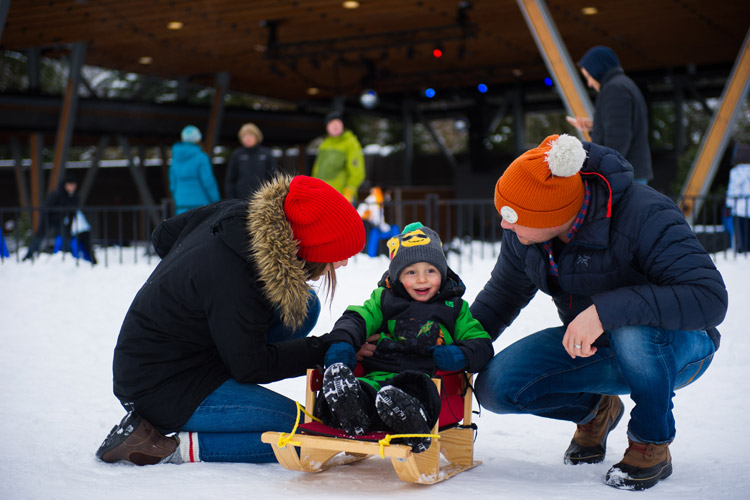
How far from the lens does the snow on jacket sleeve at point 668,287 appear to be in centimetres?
230

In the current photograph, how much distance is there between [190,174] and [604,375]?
257 inches

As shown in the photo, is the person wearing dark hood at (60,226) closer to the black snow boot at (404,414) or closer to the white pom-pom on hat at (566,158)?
the black snow boot at (404,414)

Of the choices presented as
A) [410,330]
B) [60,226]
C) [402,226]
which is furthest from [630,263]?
[402,226]

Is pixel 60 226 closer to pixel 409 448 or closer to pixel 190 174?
pixel 190 174

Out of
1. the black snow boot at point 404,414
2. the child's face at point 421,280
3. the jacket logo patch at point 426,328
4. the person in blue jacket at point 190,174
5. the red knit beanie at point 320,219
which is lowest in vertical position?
the black snow boot at point 404,414

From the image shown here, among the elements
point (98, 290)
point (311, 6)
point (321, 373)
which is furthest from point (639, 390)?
point (311, 6)

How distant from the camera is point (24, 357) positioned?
5102mm

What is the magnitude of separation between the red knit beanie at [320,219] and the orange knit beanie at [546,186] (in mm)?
551

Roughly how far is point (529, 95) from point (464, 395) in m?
19.8

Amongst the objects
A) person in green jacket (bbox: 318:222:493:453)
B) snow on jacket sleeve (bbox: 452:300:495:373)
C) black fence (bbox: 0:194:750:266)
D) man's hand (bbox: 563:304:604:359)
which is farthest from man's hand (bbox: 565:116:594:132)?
man's hand (bbox: 563:304:604:359)

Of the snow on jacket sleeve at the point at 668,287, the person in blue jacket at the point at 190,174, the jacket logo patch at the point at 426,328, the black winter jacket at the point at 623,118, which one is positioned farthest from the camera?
the person in blue jacket at the point at 190,174

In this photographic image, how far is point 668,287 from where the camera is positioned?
2.33 meters

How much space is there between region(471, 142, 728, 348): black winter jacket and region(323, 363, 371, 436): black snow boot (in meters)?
0.80

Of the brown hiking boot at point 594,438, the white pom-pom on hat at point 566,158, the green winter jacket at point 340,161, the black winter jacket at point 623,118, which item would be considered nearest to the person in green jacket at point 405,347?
the brown hiking boot at point 594,438
